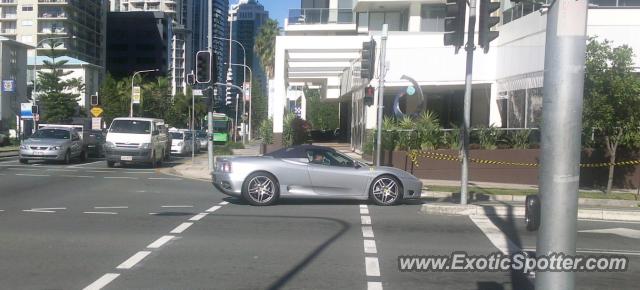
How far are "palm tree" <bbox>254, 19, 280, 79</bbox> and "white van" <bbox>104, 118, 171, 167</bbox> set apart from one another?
3094 cm

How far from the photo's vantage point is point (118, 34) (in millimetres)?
140500

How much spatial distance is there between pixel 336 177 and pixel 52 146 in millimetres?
16075

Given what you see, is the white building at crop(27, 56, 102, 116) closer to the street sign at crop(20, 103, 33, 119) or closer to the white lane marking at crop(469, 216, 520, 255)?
the street sign at crop(20, 103, 33, 119)

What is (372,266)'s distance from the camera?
7.68 meters

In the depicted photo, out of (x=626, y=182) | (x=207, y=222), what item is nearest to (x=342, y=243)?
(x=207, y=222)

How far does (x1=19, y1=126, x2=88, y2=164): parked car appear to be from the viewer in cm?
2511

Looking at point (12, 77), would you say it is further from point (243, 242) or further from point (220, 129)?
point (243, 242)

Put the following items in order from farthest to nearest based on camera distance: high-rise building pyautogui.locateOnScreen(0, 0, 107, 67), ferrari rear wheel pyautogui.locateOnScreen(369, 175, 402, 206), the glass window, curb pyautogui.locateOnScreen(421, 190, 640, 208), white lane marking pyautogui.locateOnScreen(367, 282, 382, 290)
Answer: high-rise building pyautogui.locateOnScreen(0, 0, 107, 67) < the glass window < curb pyautogui.locateOnScreen(421, 190, 640, 208) < ferrari rear wheel pyautogui.locateOnScreen(369, 175, 402, 206) < white lane marking pyautogui.locateOnScreen(367, 282, 382, 290)

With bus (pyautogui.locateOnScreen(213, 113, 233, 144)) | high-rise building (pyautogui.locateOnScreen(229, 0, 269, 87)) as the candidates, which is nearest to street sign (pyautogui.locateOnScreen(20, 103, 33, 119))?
bus (pyautogui.locateOnScreen(213, 113, 233, 144))

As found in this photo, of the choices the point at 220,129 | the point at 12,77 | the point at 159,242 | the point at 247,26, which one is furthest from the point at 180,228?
the point at 247,26

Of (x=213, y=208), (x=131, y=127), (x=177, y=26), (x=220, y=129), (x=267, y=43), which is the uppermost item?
(x=177, y=26)

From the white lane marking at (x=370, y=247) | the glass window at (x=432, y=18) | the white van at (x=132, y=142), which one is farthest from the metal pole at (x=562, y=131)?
the glass window at (x=432, y=18)

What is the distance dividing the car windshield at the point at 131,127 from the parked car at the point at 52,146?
8.48 feet

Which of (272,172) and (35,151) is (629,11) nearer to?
(272,172)
